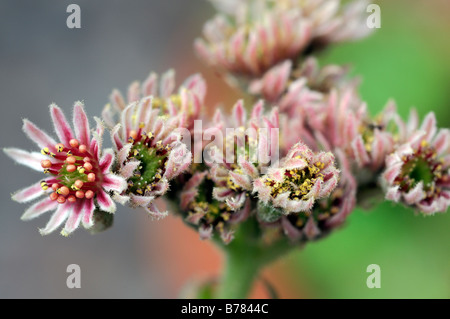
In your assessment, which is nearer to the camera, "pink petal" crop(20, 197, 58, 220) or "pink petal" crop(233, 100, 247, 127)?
"pink petal" crop(20, 197, 58, 220)

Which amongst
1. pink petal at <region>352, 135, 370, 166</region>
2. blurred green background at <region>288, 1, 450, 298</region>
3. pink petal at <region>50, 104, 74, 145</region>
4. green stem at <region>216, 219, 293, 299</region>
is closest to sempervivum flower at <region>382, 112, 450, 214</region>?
pink petal at <region>352, 135, 370, 166</region>

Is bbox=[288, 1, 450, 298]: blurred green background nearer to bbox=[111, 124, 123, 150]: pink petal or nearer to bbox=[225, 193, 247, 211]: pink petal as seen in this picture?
bbox=[225, 193, 247, 211]: pink petal

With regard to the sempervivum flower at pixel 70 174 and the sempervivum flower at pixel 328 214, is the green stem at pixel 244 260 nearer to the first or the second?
the sempervivum flower at pixel 328 214

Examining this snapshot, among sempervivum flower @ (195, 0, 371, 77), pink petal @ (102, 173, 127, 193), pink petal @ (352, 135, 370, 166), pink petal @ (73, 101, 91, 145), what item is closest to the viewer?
pink petal @ (102, 173, 127, 193)

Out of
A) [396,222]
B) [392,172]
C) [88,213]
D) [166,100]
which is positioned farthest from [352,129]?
[396,222]

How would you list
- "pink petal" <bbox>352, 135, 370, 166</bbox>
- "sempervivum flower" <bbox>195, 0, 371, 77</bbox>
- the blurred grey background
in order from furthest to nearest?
the blurred grey background → "sempervivum flower" <bbox>195, 0, 371, 77</bbox> → "pink petal" <bbox>352, 135, 370, 166</bbox>

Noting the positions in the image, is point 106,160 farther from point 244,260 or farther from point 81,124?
point 244,260
